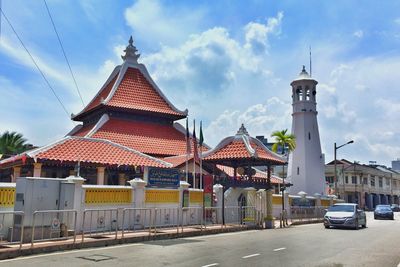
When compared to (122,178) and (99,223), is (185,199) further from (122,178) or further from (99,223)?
(122,178)

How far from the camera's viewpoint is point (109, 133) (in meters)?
28.7

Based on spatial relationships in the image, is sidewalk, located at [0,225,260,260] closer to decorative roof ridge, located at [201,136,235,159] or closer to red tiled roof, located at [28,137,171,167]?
red tiled roof, located at [28,137,171,167]

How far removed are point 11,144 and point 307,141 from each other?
2869 cm

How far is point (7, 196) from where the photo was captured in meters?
14.6

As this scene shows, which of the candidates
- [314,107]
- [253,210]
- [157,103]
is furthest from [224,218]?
[314,107]

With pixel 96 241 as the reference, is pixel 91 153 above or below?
above

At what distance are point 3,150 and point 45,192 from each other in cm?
2793

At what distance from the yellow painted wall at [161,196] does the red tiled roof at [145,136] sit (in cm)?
825

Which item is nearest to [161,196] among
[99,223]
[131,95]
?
[99,223]

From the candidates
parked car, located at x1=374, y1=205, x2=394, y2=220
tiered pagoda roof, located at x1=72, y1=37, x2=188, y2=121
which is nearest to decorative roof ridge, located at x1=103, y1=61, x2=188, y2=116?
tiered pagoda roof, located at x1=72, y1=37, x2=188, y2=121

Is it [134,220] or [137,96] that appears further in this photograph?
[137,96]

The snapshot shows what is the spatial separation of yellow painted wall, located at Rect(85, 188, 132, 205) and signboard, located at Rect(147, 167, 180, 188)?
51.3 inches

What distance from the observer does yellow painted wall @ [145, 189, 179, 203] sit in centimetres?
1920

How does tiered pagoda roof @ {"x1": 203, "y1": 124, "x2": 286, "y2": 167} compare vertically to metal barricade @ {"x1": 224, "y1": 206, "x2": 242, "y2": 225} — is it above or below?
above
